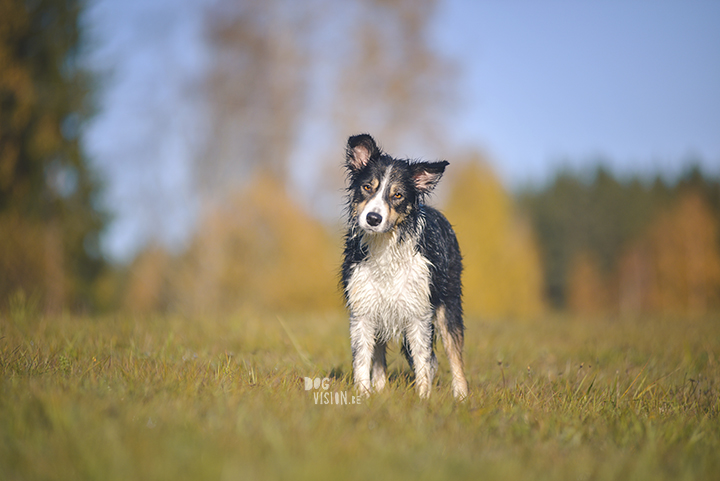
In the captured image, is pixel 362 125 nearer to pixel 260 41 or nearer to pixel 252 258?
pixel 260 41

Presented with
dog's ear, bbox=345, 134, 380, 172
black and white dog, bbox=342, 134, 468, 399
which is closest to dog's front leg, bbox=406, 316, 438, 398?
black and white dog, bbox=342, 134, 468, 399

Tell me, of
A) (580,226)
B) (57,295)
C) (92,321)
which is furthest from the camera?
(580,226)

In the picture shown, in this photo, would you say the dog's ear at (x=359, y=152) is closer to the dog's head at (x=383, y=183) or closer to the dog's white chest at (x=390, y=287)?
the dog's head at (x=383, y=183)

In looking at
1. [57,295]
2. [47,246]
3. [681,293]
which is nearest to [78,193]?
[47,246]

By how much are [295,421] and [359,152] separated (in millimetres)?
2589

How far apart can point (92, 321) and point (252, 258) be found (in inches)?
334

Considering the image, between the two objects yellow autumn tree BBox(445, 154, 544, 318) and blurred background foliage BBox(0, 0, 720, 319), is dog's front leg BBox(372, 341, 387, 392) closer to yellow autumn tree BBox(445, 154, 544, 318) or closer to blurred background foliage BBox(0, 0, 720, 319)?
blurred background foliage BBox(0, 0, 720, 319)

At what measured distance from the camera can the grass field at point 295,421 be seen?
2.17m

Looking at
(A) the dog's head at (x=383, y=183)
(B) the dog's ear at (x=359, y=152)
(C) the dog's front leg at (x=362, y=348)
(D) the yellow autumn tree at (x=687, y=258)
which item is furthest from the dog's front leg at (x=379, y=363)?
(D) the yellow autumn tree at (x=687, y=258)

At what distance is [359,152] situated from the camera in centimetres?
452

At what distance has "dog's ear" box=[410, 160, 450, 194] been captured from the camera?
4.46 meters

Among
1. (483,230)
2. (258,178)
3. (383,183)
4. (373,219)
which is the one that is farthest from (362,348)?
(483,230)

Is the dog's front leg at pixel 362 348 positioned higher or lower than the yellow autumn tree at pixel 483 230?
lower

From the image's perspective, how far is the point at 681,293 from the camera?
31641mm
